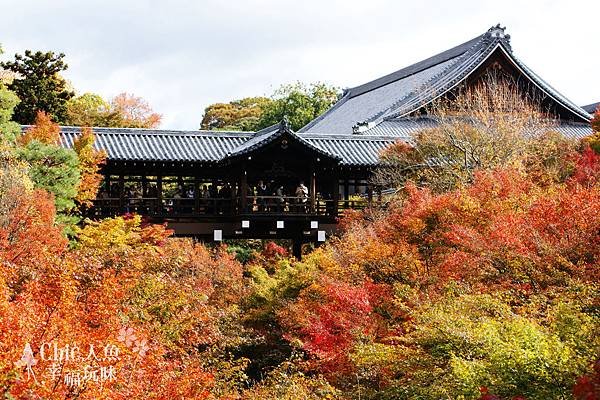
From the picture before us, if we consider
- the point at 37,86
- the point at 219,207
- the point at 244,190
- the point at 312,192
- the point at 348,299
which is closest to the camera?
the point at 348,299

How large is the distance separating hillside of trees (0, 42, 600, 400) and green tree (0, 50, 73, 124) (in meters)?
11.5

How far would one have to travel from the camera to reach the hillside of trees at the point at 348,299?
36.3 feet

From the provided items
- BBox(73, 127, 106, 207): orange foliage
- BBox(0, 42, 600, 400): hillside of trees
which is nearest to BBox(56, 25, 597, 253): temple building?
BBox(73, 127, 106, 207): orange foliage

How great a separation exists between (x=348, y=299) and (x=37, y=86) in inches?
980

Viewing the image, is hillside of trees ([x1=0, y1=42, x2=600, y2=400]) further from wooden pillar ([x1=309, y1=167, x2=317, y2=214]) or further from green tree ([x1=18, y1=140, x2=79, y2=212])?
wooden pillar ([x1=309, y1=167, x2=317, y2=214])

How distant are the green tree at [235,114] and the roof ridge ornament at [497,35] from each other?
25913mm

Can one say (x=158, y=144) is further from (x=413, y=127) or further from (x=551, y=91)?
(x=551, y=91)

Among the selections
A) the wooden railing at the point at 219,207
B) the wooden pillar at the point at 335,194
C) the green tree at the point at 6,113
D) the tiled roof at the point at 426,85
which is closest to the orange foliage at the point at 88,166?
the wooden railing at the point at 219,207

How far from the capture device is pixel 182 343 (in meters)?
17.1

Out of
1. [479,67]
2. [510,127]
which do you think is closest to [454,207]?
[510,127]

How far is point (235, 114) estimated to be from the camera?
66688 mm

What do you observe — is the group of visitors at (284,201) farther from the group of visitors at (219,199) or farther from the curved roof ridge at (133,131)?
the curved roof ridge at (133,131)

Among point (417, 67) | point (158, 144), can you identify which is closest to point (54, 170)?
point (158, 144)

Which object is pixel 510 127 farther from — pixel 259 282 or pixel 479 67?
pixel 479 67
